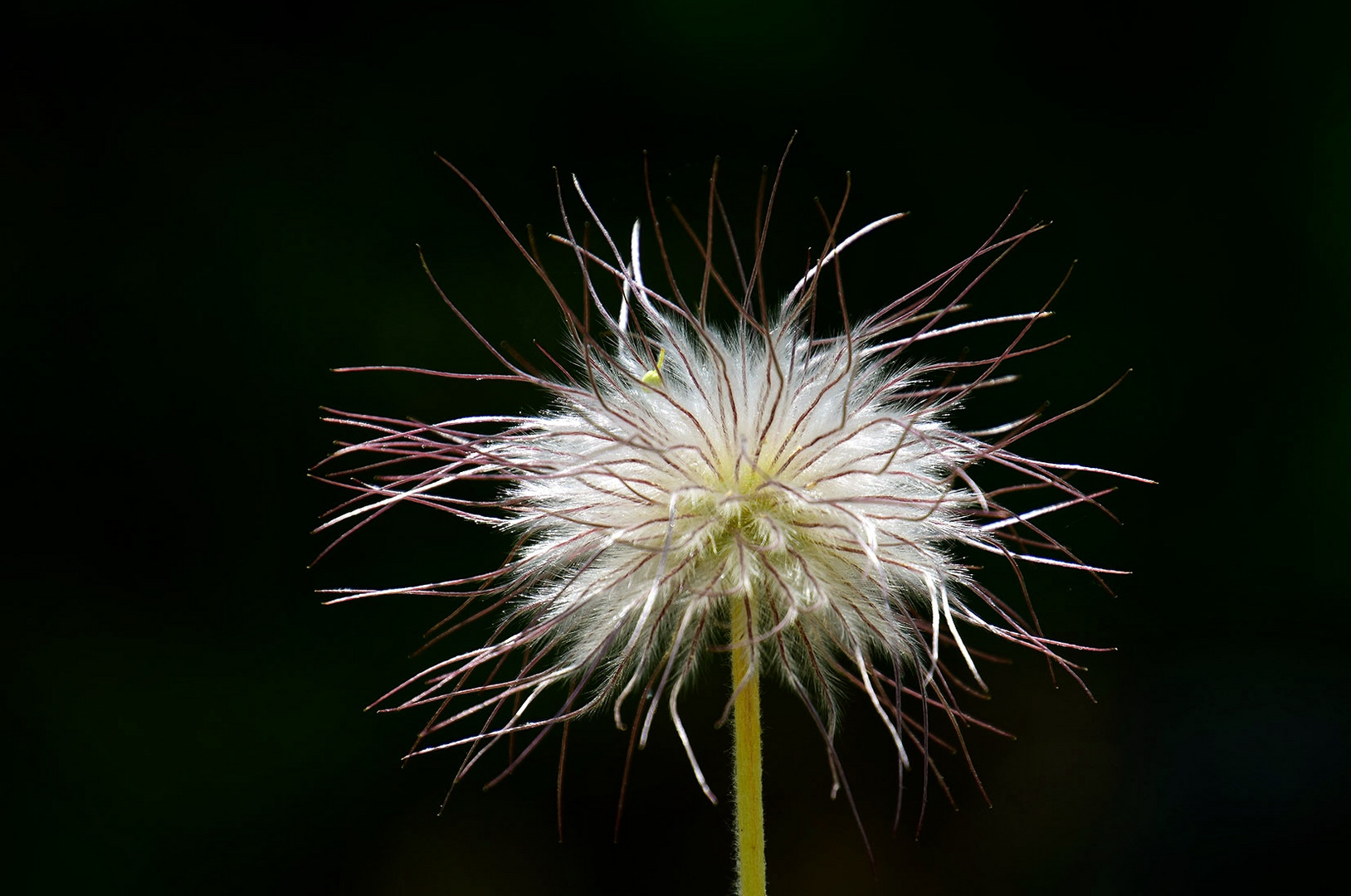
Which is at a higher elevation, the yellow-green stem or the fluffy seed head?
the fluffy seed head

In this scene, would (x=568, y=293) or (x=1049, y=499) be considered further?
(x=568, y=293)

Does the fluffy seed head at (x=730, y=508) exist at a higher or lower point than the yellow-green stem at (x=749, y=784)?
higher

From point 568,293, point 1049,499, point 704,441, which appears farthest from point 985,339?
point 704,441

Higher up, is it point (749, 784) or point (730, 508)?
point (730, 508)

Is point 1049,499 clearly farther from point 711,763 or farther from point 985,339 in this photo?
point 711,763
